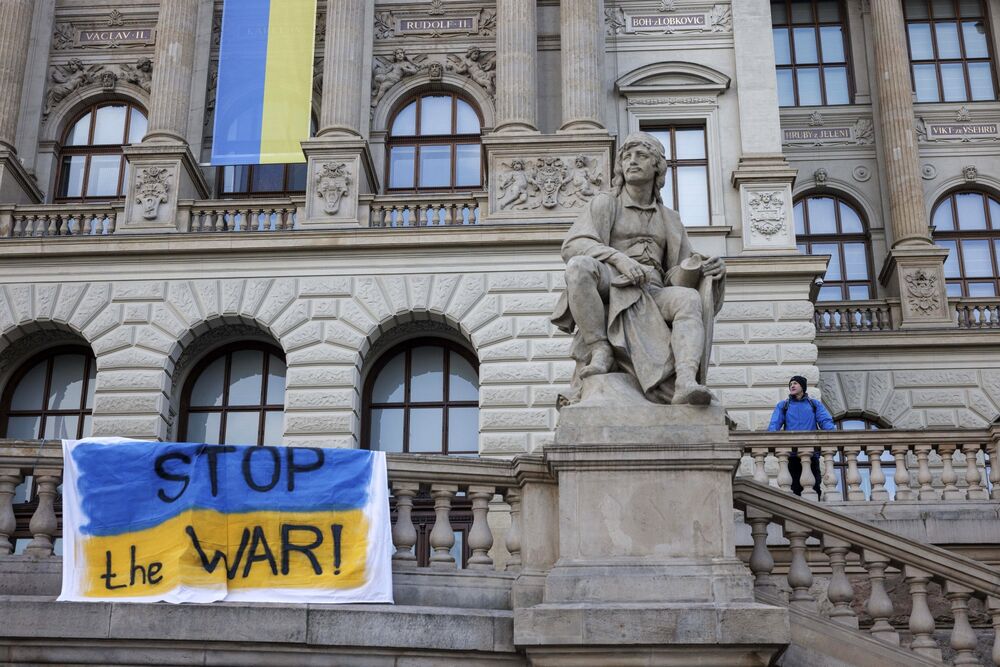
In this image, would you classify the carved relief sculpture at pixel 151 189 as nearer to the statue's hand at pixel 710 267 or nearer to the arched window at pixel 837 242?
the arched window at pixel 837 242

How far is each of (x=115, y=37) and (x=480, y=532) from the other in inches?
785

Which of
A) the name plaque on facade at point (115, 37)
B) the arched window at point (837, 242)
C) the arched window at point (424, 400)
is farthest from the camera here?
the arched window at point (837, 242)

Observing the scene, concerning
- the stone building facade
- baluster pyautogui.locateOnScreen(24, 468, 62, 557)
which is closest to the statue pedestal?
baluster pyautogui.locateOnScreen(24, 468, 62, 557)

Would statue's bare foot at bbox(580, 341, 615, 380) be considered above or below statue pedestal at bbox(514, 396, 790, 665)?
above

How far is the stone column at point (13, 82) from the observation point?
2289 cm

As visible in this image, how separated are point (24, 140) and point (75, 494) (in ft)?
57.9

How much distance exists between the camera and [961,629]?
345 inches

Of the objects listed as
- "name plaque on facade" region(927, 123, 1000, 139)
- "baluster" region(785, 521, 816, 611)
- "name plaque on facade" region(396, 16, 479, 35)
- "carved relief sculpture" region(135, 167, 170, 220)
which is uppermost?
"name plaque on facade" region(396, 16, 479, 35)

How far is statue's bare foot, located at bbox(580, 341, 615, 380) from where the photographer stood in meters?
9.00

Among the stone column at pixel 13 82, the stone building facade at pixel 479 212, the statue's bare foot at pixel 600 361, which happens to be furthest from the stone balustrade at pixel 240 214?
the statue's bare foot at pixel 600 361

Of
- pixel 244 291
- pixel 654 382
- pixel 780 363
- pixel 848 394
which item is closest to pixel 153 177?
pixel 244 291

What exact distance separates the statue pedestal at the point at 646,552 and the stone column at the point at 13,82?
1747cm

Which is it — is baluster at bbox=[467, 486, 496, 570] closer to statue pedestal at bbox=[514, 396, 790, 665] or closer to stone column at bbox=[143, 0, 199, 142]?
statue pedestal at bbox=[514, 396, 790, 665]

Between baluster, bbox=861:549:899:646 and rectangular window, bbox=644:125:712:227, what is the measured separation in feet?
45.9
